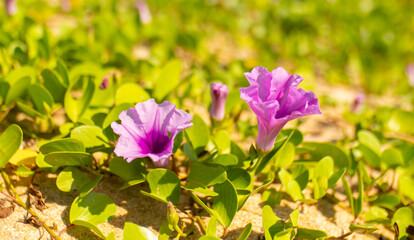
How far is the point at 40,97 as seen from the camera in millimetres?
1592

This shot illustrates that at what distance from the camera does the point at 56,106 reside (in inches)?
67.3

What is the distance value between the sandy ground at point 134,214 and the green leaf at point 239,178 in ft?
0.50

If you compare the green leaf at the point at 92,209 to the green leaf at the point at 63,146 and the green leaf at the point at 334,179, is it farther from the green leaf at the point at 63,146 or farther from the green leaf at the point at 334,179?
the green leaf at the point at 334,179

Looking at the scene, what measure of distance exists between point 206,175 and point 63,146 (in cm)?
49

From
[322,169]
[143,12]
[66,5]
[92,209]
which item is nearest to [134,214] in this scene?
[92,209]

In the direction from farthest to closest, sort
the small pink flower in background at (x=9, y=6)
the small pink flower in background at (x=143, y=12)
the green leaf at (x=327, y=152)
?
1. the small pink flower in background at (x=143, y=12)
2. the small pink flower in background at (x=9, y=6)
3. the green leaf at (x=327, y=152)

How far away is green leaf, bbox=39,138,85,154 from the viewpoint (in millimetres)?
1339

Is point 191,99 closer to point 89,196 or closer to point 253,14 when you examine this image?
point 89,196

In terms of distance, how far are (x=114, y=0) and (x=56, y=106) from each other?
1467 mm

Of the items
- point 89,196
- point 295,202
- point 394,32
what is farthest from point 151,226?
point 394,32

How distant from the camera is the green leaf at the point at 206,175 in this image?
1.32 m

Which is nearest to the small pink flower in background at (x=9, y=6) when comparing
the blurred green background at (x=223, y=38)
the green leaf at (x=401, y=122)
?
the blurred green background at (x=223, y=38)

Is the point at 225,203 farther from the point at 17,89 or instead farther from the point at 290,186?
the point at 17,89

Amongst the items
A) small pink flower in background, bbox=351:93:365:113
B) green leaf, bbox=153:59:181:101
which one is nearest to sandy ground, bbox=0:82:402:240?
green leaf, bbox=153:59:181:101
